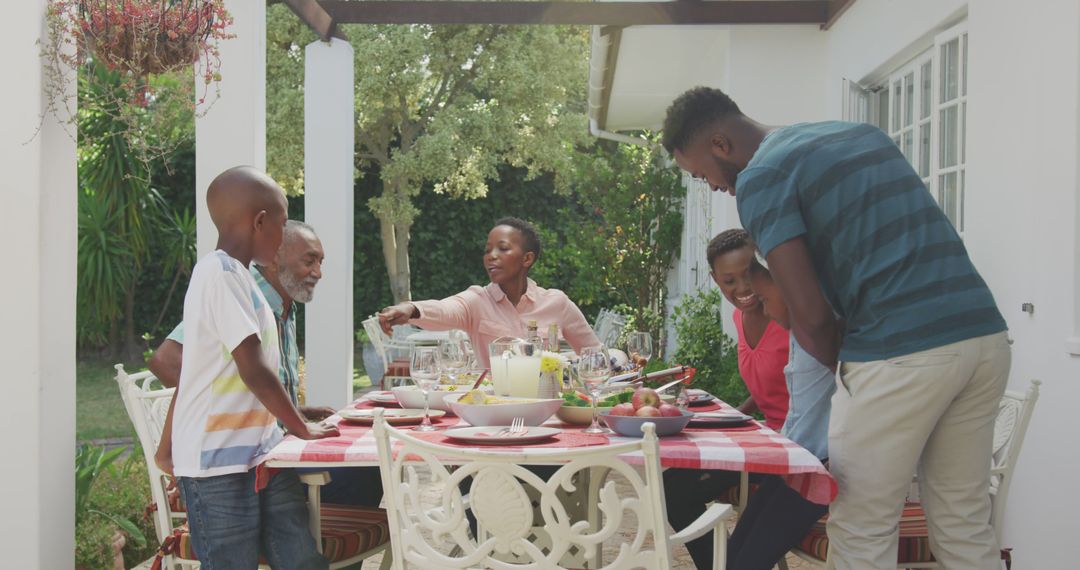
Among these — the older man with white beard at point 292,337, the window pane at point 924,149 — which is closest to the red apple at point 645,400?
the older man with white beard at point 292,337

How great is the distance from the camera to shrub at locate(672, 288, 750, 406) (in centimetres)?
748

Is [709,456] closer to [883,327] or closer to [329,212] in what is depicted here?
[883,327]

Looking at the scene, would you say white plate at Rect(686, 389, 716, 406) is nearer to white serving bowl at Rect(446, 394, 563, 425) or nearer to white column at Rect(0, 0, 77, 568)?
white serving bowl at Rect(446, 394, 563, 425)

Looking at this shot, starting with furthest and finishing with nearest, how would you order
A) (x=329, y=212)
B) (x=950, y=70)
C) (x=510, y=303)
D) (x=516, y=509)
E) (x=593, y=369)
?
1. (x=329, y=212)
2. (x=950, y=70)
3. (x=510, y=303)
4. (x=593, y=369)
5. (x=516, y=509)

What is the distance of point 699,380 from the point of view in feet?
25.3

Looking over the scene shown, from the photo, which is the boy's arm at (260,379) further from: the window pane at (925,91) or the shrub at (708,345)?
the shrub at (708,345)

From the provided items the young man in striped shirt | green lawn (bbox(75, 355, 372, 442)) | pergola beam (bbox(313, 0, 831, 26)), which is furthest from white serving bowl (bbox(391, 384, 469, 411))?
pergola beam (bbox(313, 0, 831, 26))

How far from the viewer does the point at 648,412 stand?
2789 mm

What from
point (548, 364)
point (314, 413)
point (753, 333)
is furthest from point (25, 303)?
point (753, 333)

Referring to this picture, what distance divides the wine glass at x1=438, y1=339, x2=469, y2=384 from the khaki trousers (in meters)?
1.24

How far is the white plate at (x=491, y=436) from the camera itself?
2.63m

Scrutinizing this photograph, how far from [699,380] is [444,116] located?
757 centimetres

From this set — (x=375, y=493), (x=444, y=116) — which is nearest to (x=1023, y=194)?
(x=375, y=493)

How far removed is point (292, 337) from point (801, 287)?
1.97 metres
